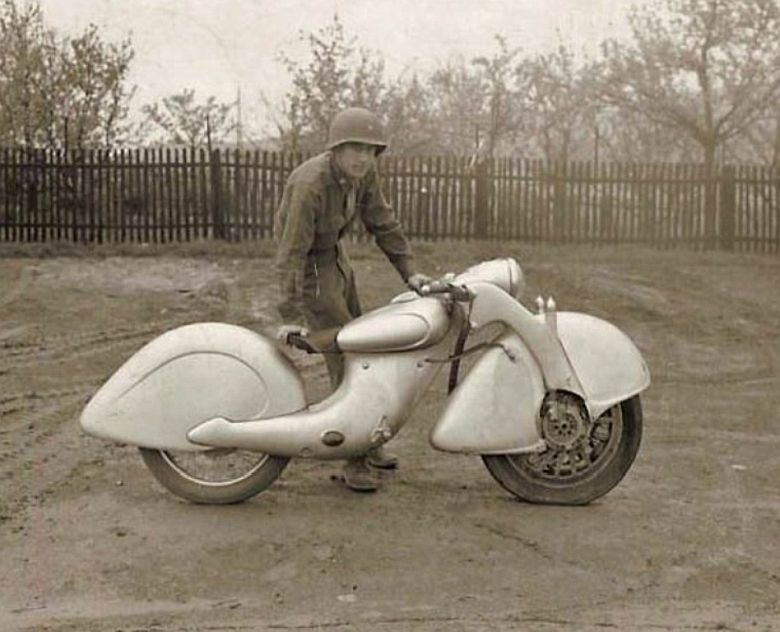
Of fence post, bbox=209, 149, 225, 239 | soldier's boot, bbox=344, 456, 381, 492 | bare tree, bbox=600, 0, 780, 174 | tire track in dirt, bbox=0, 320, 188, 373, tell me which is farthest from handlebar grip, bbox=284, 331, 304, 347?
bare tree, bbox=600, 0, 780, 174

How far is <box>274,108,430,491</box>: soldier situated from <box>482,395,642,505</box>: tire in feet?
2.58

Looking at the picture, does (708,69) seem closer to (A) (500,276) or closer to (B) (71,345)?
(B) (71,345)

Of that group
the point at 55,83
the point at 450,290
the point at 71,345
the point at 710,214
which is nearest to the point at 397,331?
the point at 450,290

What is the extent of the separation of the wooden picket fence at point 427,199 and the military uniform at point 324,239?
14.1 metres

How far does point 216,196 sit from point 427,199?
10.8 ft

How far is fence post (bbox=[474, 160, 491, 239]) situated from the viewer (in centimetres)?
2244

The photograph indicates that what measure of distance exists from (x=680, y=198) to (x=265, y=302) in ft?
31.5

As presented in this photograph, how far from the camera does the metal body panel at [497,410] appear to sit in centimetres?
679

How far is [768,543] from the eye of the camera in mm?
6340

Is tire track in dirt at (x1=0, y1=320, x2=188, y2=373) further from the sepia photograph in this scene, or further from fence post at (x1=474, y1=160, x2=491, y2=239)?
fence post at (x1=474, y1=160, x2=491, y2=239)

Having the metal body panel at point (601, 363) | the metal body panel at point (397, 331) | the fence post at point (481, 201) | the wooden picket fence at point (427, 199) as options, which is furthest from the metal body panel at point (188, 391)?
the fence post at point (481, 201)

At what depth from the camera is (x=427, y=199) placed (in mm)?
22312

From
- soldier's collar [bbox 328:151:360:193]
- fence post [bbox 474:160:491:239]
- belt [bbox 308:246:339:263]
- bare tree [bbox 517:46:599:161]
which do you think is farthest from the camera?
bare tree [bbox 517:46:599:161]

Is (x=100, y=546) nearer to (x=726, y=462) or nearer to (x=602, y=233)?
(x=726, y=462)
